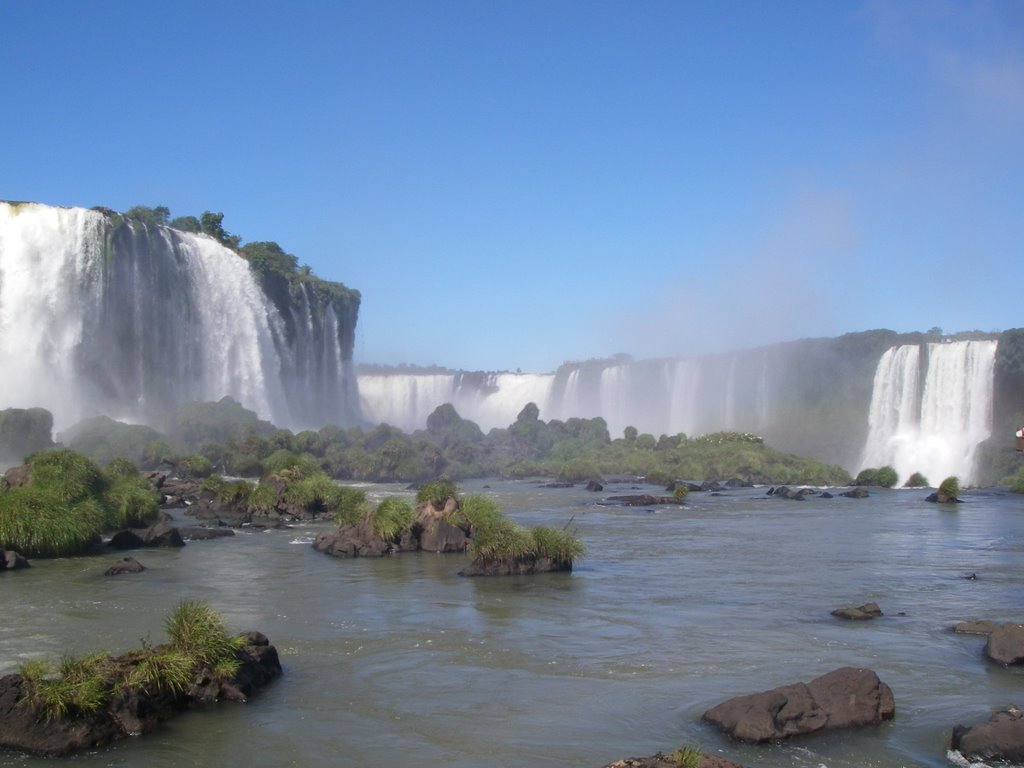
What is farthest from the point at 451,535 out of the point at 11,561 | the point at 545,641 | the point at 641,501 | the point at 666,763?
the point at 641,501

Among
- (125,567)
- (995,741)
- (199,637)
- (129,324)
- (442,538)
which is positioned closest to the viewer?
(995,741)

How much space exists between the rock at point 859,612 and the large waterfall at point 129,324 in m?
46.0

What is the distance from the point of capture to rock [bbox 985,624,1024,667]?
1198cm

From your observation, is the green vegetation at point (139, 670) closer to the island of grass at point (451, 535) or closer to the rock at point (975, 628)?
the island of grass at point (451, 535)

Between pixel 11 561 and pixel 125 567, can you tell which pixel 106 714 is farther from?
pixel 11 561

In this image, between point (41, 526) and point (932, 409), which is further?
point (932, 409)

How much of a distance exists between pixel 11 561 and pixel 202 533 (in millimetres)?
6353

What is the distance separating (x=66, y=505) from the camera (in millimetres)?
22234

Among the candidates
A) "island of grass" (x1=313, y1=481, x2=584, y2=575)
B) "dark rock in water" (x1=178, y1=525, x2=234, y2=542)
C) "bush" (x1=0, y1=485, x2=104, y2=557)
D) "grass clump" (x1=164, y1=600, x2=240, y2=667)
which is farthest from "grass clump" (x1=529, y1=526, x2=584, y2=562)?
"bush" (x1=0, y1=485, x2=104, y2=557)

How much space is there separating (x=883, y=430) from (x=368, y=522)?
48.5 m

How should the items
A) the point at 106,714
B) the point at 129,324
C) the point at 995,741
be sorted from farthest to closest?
the point at 129,324 → the point at 106,714 → the point at 995,741

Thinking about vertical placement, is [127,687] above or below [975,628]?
below

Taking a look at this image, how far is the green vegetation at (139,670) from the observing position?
8.95m

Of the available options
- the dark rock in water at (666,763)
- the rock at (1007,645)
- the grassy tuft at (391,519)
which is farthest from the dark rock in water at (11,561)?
the rock at (1007,645)
